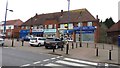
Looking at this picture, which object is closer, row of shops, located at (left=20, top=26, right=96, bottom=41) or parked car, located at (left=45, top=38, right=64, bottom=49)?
parked car, located at (left=45, top=38, right=64, bottom=49)

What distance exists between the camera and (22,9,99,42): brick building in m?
51.8

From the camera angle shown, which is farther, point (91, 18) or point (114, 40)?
point (91, 18)

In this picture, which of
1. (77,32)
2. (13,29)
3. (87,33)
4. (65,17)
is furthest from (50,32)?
(13,29)

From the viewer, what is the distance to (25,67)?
11.6 meters

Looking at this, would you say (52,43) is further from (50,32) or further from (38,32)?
(38,32)

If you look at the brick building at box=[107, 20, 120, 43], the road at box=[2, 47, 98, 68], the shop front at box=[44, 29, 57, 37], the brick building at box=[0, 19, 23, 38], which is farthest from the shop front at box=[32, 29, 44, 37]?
the road at box=[2, 47, 98, 68]

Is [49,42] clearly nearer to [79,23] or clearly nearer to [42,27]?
[79,23]

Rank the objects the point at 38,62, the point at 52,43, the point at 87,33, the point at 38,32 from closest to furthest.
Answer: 1. the point at 38,62
2. the point at 52,43
3. the point at 87,33
4. the point at 38,32

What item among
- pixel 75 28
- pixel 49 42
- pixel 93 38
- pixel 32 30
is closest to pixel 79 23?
pixel 75 28

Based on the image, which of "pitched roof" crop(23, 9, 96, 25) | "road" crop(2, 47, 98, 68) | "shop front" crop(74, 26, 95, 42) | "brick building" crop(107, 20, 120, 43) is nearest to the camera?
"road" crop(2, 47, 98, 68)

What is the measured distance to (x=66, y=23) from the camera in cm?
5547

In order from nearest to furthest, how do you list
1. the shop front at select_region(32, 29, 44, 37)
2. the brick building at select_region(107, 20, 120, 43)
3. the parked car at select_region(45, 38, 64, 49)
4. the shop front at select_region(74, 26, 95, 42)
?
the parked car at select_region(45, 38, 64, 49) → the brick building at select_region(107, 20, 120, 43) → the shop front at select_region(74, 26, 95, 42) → the shop front at select_region(32, 29, 44, 37)

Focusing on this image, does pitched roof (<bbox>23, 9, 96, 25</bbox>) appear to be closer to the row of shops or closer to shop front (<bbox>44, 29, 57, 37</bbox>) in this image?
the row of shops

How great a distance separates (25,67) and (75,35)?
43313 mm
